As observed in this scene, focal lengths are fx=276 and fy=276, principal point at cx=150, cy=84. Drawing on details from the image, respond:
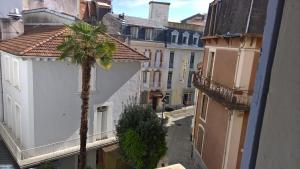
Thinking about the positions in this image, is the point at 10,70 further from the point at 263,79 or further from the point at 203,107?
the point at 263,79

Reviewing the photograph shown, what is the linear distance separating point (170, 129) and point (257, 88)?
2566 cm

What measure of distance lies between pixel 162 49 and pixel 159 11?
6366 mm

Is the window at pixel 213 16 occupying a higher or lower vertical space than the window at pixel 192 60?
higher

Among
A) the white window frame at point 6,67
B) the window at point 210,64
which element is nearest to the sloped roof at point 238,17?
the window at point 210,64

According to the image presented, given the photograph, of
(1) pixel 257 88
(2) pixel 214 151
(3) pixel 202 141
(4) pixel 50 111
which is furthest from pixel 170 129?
(1) pixel 257 88

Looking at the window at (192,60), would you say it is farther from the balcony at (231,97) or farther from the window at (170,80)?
the balcony at (231,97)

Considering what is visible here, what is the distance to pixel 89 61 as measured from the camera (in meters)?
11.2

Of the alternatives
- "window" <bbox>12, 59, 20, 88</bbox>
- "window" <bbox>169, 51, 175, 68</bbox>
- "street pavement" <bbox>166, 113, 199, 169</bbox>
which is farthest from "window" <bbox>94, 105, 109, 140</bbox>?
"window" <bbox>169, 51, 175, 68</bbox>

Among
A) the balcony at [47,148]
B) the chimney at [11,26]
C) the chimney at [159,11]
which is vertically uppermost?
the chimney at [159,11]

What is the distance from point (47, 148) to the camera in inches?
535

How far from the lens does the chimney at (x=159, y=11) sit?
34969mm

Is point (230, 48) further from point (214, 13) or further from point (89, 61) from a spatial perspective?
point (89, 61)

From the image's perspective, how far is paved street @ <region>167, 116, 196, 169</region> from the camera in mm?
19719

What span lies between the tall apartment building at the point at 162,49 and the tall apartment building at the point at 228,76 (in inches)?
456
